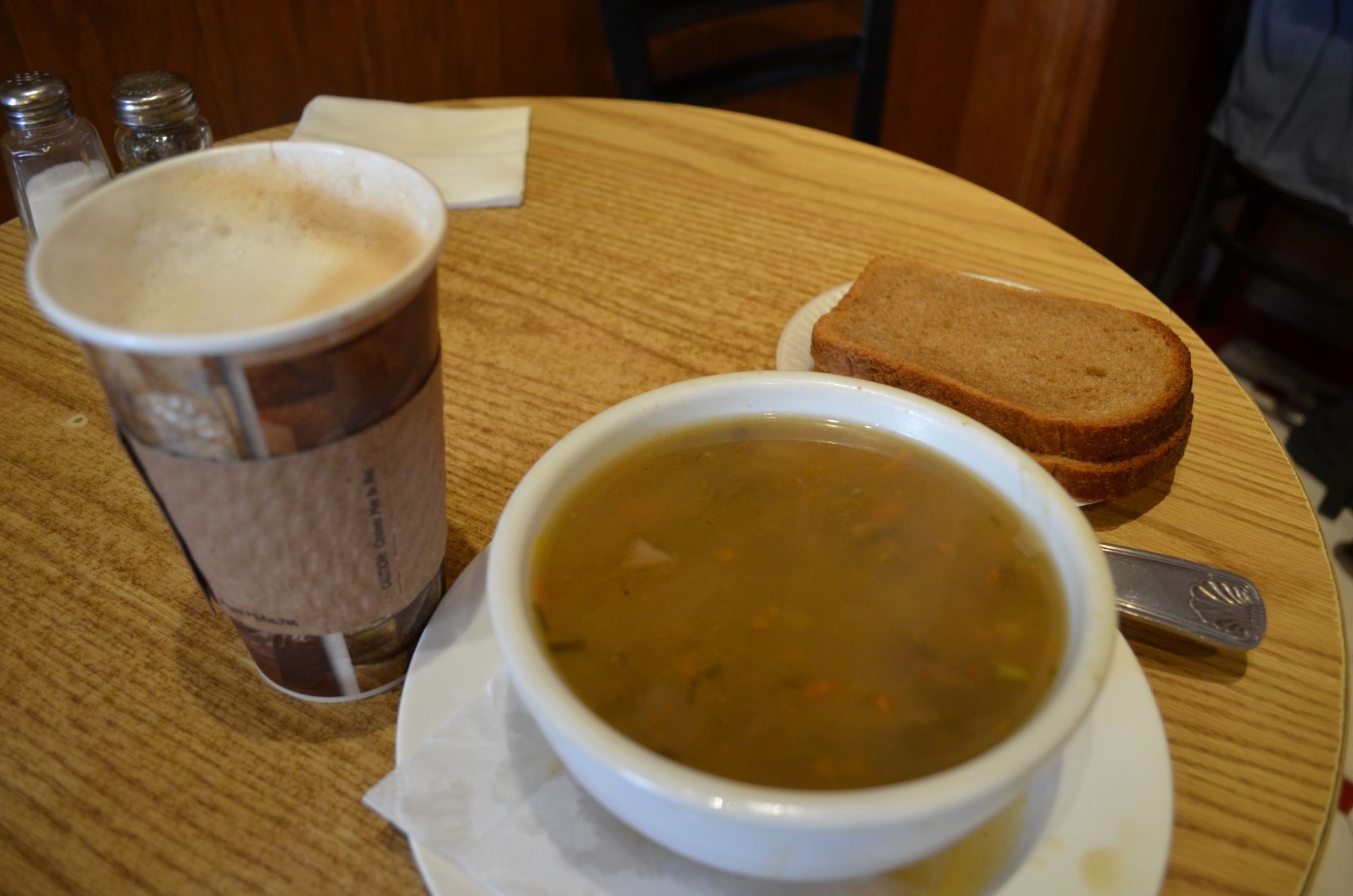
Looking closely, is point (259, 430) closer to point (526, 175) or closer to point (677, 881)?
point (677, 881)

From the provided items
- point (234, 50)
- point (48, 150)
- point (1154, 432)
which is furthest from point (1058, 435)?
point (234, 50)

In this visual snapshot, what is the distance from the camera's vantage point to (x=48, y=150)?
43.6 inches

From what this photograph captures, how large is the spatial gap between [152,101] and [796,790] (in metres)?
1.05

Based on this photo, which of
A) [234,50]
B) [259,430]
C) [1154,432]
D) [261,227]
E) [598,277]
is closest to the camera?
[259,430]

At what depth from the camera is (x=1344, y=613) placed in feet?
2.71

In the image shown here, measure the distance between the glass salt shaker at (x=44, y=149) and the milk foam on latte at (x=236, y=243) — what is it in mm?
623

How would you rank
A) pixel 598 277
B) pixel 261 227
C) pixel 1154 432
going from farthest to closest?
pixel 598 277 < pixel 1154 432 < pixel 261 227

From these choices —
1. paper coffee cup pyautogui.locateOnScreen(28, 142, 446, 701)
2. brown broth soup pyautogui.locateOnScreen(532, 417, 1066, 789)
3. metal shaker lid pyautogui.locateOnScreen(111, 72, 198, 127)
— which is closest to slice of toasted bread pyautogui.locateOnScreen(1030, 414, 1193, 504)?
brown broth soup pyautogui.locateOnScreen(532, 417, 1066, 789)

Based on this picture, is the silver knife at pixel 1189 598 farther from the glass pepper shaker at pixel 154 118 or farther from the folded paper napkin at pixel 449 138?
the glass pepper shaker at pixel 154 118

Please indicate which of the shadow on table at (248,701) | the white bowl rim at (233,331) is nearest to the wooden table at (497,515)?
the shadow on table at (248,701)

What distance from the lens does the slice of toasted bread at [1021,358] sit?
83 centimetres

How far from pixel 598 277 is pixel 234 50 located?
5.17 feet

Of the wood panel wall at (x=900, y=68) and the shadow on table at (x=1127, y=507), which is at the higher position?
the shadow on table at (x=1127, y=507)

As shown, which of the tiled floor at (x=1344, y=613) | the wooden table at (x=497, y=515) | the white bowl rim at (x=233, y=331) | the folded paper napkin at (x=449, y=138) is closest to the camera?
the white bowl rim at (x=233, y=331)
